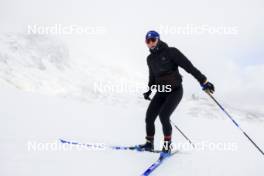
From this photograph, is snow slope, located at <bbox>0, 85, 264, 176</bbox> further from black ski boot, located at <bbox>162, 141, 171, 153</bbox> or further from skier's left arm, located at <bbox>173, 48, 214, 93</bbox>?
skier's left arm, located at <bbox>173, 48, 214, 93</bbox>

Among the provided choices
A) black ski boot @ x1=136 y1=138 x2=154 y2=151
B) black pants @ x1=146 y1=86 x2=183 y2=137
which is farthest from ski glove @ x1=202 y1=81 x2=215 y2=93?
black ski boot @ x1=136 y1=138 x2=154 y2=151

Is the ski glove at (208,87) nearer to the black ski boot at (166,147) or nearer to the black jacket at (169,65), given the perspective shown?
the black jacket at (169,65)

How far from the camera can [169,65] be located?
260 inches

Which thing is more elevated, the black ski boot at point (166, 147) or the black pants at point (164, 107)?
the black pants at point (164, 107)

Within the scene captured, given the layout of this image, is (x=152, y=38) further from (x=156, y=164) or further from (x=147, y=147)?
(x=156, y=164)

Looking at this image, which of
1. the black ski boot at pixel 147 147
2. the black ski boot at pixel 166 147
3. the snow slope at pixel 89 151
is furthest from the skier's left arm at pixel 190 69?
the black ski boot at pixel 147 147

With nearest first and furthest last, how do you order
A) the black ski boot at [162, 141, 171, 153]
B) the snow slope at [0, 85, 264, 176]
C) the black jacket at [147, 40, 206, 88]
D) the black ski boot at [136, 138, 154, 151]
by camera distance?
the snow slope at [0, 85, 264, 176] < the black jacket at [147, 40, 206, 88] < the black ski boot at [162, 141, 171, 153] < the black ski boot at [136, 138, 154, 151]

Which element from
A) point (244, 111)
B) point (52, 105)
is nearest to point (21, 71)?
point (244, 111)

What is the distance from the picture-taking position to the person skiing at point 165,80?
6.41 metres

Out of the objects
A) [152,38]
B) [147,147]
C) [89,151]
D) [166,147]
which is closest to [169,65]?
[152,38]

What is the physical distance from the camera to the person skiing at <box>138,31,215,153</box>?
641 cm

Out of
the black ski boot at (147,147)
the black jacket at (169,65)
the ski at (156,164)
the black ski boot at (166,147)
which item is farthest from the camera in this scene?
the black ski boot at (147,147)

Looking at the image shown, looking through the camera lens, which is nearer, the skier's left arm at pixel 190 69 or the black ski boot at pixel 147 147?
the skier's left arm at pixel 190 69

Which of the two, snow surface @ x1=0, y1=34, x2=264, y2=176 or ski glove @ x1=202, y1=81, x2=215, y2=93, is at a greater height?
ski glove @ x1=202, y1=81, x2=215, y2=93
